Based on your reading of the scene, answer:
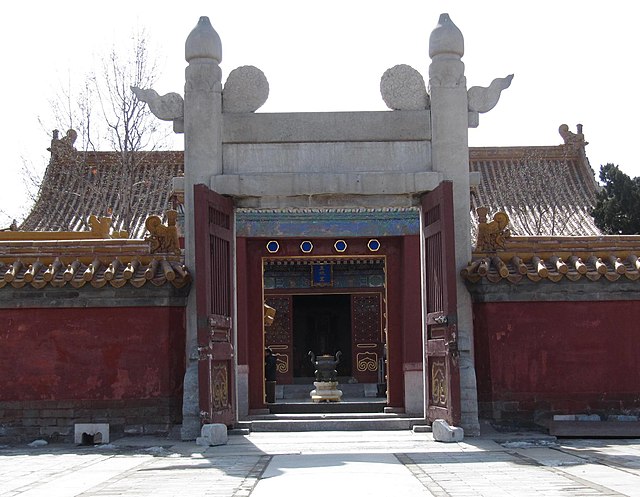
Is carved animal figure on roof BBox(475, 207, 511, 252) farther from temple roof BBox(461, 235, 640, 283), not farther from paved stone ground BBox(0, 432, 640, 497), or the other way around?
paved stone ground BBox(0, 432, 640, 497)

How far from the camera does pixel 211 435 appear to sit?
9367 mm

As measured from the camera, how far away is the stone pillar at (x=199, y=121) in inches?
413

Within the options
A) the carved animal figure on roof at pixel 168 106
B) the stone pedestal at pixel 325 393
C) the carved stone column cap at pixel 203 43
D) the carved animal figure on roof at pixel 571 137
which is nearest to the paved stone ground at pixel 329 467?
the carved animal figure on roof at pixel 168 106

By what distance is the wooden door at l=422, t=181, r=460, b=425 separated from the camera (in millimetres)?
9617

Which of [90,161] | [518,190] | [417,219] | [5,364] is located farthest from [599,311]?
[90,161]

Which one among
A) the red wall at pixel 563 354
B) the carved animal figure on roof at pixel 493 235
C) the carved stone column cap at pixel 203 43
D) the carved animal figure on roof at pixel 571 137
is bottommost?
the red wall at pixel 563 354

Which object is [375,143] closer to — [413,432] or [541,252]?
[541,252]

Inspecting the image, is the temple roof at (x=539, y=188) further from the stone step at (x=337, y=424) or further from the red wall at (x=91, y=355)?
the red wall at (x=91, y=355)

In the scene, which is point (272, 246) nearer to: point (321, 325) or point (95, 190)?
point (95, 190)

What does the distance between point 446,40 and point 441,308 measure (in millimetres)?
2873

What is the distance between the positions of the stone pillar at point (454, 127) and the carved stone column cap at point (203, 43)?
2.27m

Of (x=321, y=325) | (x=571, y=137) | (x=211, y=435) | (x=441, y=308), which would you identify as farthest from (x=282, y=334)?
(x=211, y=435)

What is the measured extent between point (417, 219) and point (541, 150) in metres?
10.5

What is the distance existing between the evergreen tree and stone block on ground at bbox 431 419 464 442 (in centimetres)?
997
